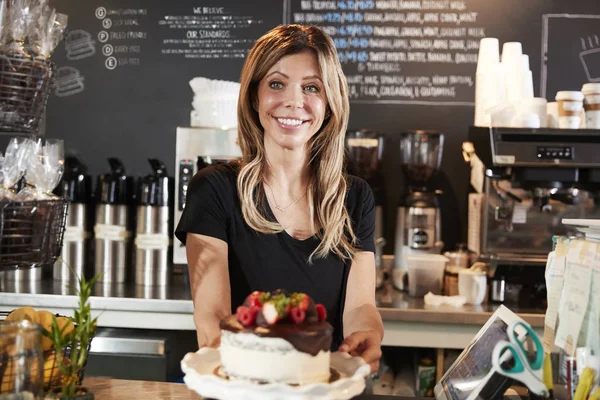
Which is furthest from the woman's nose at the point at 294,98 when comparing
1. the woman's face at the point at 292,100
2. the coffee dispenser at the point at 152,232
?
the coffee dispenser at the point at 152,232

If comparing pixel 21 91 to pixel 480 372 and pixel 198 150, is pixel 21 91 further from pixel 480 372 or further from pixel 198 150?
pixel 198 150

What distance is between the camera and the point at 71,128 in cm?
416

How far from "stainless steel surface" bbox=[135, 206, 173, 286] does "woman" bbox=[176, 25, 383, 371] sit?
155cm

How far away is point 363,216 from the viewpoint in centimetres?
217

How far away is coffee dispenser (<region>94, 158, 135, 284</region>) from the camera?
3.69 metres

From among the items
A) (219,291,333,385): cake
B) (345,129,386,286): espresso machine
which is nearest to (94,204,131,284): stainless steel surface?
(345,129,386,286): espresso machine

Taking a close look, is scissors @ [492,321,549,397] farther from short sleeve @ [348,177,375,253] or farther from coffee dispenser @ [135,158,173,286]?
coffee dispenser @ [135,158,173,286]

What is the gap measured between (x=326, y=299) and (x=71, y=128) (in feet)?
8.44

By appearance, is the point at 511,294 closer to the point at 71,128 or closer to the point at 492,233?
the point at 492,233

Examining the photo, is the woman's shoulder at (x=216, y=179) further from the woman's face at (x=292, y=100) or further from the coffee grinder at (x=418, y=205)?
the coffee grinder at (x=418, y=205)

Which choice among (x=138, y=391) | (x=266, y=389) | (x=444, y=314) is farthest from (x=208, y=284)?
(x=444, y=314)

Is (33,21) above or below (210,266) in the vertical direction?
above

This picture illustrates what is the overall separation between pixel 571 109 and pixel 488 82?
0.41 metres

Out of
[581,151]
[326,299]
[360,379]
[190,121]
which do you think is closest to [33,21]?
[360,379]
